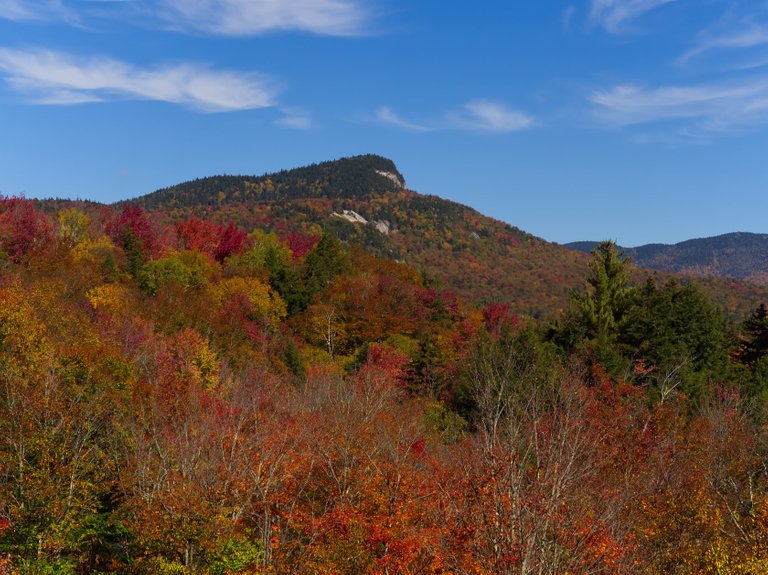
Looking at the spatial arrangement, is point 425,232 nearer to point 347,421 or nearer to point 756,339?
point 756,339

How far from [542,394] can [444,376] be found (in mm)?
12274

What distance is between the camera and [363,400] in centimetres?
3653

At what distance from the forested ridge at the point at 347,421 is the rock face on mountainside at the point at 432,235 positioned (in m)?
57.9

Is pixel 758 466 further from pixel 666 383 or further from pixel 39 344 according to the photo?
pixel 39 344

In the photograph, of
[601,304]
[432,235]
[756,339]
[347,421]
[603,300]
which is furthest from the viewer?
[432,235]

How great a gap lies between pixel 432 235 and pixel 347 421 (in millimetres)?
139969

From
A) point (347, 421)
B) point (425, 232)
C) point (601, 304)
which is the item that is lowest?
point (347, 421)

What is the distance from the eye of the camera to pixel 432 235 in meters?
168

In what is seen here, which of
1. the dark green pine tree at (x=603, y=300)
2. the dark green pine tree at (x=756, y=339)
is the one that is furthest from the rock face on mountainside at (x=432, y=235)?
the dark green pine tree at (x=603, y=300)

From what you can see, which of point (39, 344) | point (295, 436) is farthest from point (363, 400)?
point (39, 344)

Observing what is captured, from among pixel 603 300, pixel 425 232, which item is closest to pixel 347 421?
pixel 603 300

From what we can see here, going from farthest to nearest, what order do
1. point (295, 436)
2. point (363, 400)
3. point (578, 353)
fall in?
point (578, 353) → point (363, 400) → point (295, 436)

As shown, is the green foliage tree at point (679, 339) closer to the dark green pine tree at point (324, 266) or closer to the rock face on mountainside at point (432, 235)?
the dark green pine tree at point (324, 266)

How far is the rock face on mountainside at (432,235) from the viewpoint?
5157 inches
